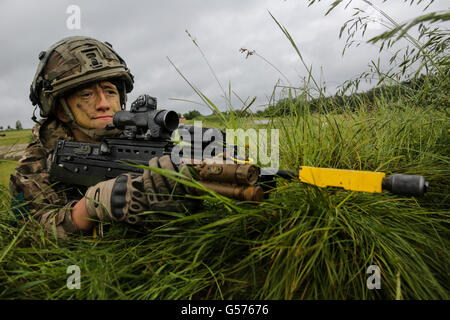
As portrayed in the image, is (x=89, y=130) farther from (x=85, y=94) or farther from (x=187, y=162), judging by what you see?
(x=187, y=162)

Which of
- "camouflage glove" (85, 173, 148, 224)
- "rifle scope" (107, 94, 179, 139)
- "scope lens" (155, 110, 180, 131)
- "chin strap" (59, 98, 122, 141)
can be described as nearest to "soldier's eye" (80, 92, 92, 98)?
"chin strap" (59, 98, 122, 141)

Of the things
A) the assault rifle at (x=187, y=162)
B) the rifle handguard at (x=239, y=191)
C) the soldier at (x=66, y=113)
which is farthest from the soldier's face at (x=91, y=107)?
the rifle handguard at (x=239, y=191)

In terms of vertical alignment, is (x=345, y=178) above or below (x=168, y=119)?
below

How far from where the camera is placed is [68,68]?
7.66ft

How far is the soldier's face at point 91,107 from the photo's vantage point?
242 cm

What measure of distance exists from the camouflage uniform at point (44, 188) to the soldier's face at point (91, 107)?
327 millimetres

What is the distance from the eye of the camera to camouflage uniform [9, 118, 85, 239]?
189 cm

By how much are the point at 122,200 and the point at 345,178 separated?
1204 mm

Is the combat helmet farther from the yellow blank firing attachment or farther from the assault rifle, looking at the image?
the yellow blank firing attachment

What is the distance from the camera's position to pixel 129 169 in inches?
76.5

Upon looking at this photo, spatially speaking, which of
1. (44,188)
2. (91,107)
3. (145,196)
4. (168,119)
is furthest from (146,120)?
(44,188)
